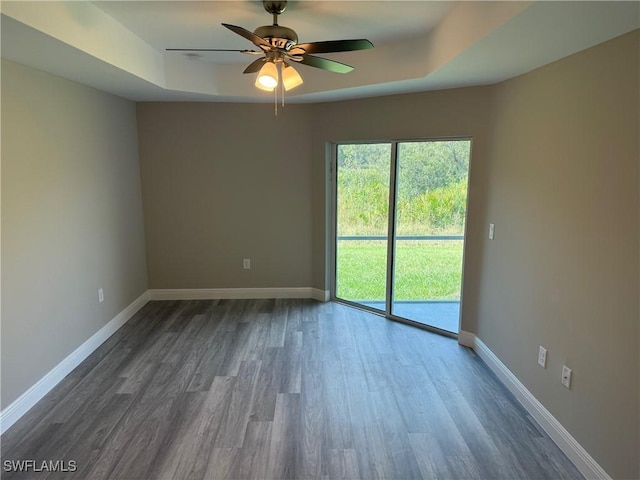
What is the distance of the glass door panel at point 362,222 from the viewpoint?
13.5ft

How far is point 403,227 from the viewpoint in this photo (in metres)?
4.02

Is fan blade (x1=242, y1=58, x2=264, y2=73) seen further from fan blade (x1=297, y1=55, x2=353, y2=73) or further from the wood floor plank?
the wood floor plank

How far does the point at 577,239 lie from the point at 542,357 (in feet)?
2.73

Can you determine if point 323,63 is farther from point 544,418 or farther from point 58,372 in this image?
point 58,372

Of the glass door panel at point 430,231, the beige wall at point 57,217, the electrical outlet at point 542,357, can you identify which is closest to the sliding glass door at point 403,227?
the glass door panel at point 430,231

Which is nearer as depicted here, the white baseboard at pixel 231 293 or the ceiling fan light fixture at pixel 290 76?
the ceiling fan light fixture at pixel 290 76

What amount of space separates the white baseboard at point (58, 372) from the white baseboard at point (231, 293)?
48 cm

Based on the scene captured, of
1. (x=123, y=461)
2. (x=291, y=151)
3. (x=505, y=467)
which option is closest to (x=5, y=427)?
(x=123, y=461)

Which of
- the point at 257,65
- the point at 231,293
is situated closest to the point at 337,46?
the point at 257,65

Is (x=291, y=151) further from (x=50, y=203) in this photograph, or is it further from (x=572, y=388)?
(x=572, y=388)

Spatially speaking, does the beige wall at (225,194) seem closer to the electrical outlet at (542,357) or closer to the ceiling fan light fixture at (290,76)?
the ceiling fan light fixture at (290,76)

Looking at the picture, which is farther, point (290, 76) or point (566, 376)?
point (290, 76)

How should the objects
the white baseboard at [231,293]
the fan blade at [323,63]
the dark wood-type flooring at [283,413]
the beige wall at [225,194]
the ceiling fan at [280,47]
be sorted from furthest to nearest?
the white baseboard at [231,293] → the beige wall at [225,194] → the fan blade at [323,63] → the dark wood-type flooring at [283,413] → the ceiling fan at [280,47]

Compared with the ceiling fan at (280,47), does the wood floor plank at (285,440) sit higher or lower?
lower
